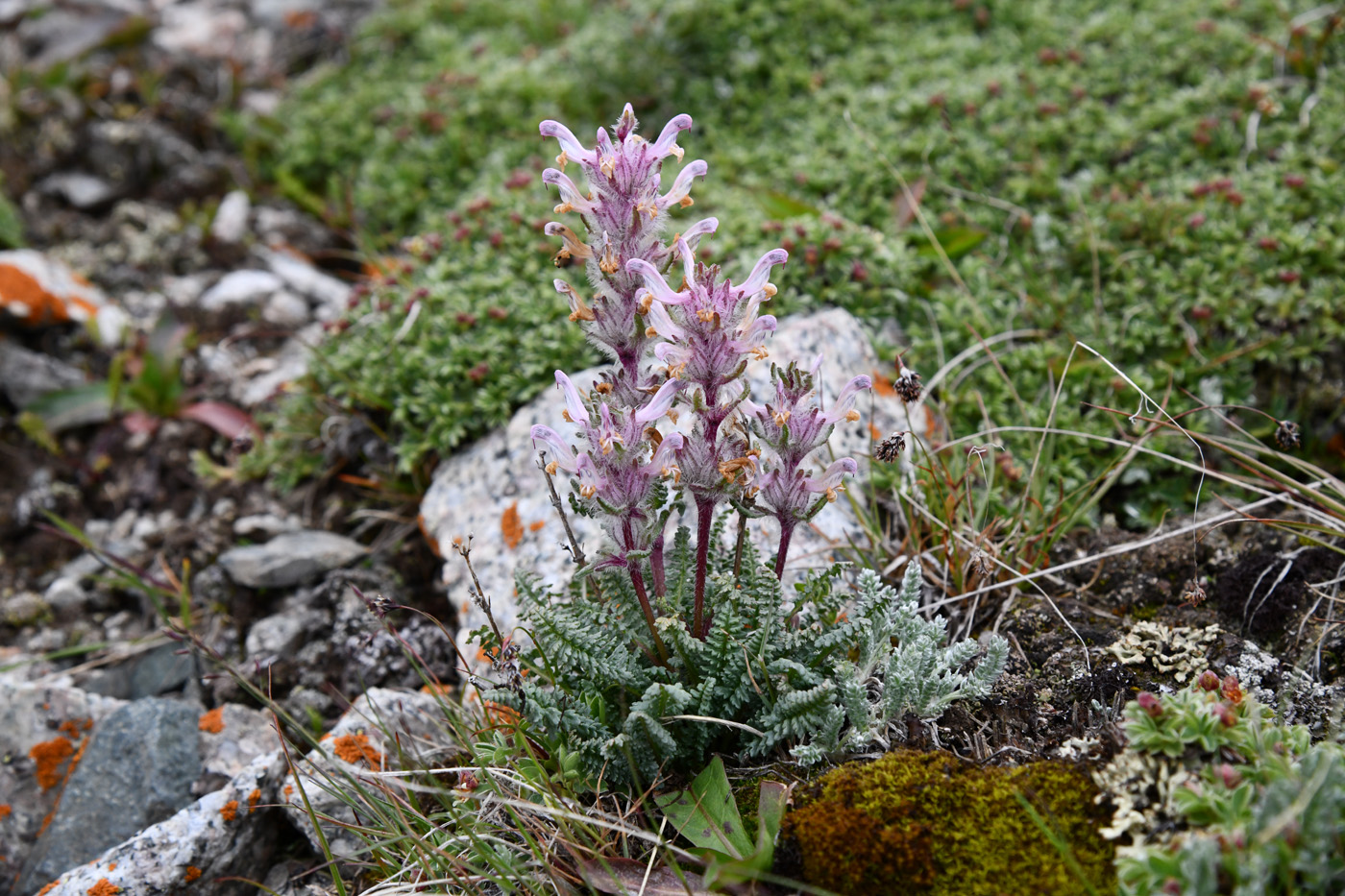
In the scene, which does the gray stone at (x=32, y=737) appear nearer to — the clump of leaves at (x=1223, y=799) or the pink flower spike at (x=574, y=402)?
the pink flower spike at (x=574, y=402)

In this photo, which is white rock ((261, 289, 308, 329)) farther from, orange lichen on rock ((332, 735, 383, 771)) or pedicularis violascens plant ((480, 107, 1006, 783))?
pedicularis violascens plant ((480, 107, 1006, 783))

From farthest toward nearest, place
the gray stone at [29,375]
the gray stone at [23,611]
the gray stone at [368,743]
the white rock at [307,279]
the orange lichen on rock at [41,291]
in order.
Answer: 1. the white rock at [307,279]
2. the orange lichen on rock at [41,291]
3. the gray stone at [29,375]
4. the gray stone at [23,611]
5. the gray stone at [368,743]

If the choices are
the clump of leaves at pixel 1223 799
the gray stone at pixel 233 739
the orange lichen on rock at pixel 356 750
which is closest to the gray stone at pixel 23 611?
the gray stone at pixel 233 739

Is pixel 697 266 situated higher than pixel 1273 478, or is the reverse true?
pixel 697 266

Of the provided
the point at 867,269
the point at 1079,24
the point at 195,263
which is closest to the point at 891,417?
the point at 867,269

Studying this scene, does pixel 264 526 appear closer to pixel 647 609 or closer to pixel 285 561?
pixel 285 561

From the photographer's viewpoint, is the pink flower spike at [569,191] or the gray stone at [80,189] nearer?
the pink flower spike at [569,191]

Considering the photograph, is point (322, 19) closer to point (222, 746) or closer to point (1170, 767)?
point (222, 746)
